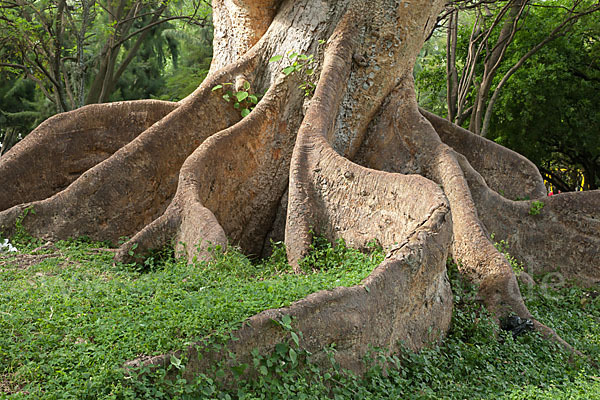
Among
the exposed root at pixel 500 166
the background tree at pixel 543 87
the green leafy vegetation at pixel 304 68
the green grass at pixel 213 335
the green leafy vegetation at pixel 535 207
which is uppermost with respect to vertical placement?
the background tree at pixel 543 87

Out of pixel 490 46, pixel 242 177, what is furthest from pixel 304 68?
pixel 490 46

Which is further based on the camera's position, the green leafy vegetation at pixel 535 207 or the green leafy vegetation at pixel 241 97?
the green leafy vegetation at pixel 535 207

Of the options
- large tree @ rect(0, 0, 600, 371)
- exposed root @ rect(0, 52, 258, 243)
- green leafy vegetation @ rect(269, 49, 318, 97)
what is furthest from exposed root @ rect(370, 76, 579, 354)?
exposed root @ rect(0, 52, 258, 243)

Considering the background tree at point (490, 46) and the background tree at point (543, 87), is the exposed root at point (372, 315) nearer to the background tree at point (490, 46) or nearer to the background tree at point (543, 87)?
the background tree at point (490, 46)

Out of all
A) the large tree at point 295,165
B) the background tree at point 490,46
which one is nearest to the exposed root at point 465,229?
the large tree at point 295,165

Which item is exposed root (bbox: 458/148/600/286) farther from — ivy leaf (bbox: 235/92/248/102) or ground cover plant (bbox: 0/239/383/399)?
ground cover plant (bbox: 0/239/383/399)

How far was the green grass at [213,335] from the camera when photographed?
390 cm

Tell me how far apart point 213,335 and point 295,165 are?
3.63 m

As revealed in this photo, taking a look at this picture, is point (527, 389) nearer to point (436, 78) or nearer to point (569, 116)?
point (569, 116)

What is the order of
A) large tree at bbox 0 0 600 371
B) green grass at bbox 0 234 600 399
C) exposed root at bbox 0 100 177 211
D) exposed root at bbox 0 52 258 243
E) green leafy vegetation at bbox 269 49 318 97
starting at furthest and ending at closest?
exposed root at bbox 0 100 177 211, green leafy vegetation at bbox 269 49 318 97, exposed root at bbox 0 52 258 243, large tree at bbox 0 0 600 371, green grass at bbox 0 234 600 399

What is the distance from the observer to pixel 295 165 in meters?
7.56

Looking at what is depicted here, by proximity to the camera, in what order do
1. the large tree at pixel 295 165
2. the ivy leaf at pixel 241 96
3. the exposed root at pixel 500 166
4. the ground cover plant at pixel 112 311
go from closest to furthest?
1. the ground cover plant at pixel 112 311
2. the large tree at pixel 295 165
3. the ivy leaf at pixel 241 96
4. the exposed root at pixel 500 166

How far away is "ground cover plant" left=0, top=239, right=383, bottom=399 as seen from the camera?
3791 millimetres

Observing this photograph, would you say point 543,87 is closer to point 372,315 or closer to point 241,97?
point 241,97
